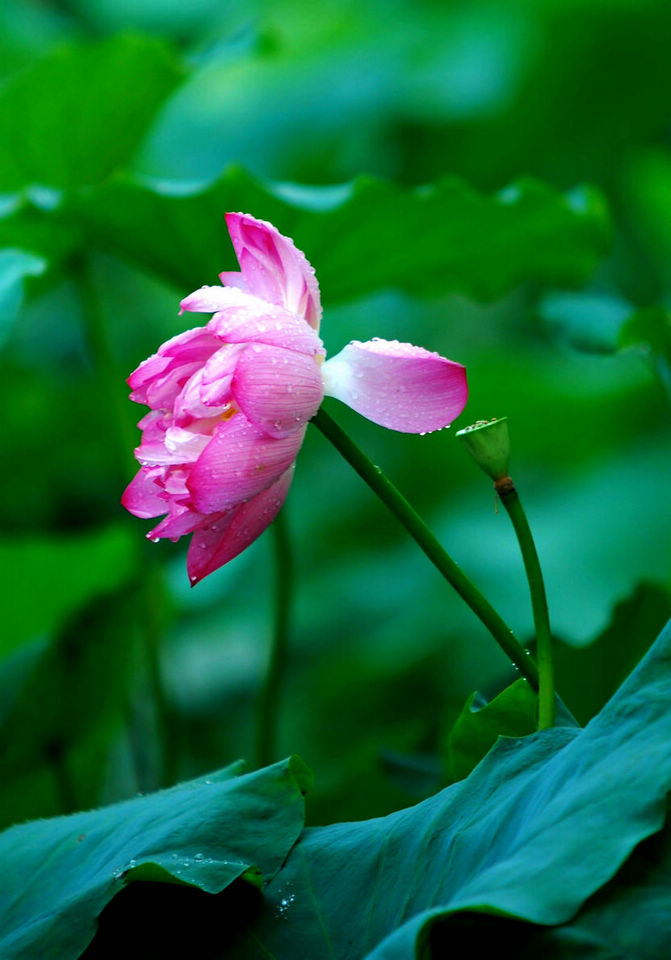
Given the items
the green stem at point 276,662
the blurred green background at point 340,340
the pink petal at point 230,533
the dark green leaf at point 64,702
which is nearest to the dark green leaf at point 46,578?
the blurred green background at point 340,340

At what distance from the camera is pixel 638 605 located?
33.1 inches

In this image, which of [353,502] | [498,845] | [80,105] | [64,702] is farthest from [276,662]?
[353,502]

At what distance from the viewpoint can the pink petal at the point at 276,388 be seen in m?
0.51

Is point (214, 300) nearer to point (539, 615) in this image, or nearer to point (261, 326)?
point (261, 326)

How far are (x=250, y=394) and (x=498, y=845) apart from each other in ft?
0.74

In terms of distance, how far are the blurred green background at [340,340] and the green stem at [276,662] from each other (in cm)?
7

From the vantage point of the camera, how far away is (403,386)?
21.1 inches

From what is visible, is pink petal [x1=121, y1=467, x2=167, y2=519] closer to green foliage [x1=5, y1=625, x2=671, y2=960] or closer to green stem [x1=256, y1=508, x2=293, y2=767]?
green foliage [x1=5, y1=625, x2=671, y2=960]

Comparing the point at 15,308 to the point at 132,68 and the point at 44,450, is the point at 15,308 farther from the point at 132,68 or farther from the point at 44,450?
the point at 44,450

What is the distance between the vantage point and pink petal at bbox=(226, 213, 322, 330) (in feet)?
1.82

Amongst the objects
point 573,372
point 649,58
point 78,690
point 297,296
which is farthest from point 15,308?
point 649,58

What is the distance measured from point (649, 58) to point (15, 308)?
7.91 ft

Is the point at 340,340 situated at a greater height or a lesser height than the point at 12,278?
lesser

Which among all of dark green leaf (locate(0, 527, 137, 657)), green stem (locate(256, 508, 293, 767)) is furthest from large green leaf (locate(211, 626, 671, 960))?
dark green leaf (locate(0, 527, 137, 657))
